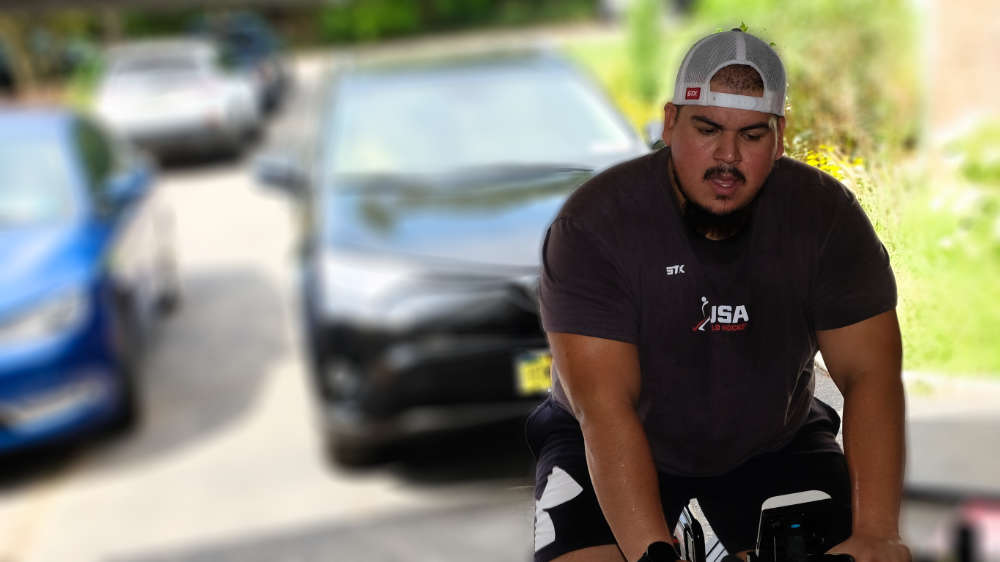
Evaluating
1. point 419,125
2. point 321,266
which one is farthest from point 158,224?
point 419,125

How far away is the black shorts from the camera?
0.91 m

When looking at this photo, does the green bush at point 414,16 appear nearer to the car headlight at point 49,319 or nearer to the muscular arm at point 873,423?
the car headlight at point 49,319

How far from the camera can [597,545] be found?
95cm

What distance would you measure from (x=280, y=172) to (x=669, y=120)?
15.9ft

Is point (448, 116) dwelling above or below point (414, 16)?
below

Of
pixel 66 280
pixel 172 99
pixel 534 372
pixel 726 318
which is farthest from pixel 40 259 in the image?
pixel 172 99

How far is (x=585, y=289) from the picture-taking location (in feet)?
2.99

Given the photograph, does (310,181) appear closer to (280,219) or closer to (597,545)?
(597,545)

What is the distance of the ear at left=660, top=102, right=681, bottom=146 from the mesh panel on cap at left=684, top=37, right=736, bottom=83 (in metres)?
0.03

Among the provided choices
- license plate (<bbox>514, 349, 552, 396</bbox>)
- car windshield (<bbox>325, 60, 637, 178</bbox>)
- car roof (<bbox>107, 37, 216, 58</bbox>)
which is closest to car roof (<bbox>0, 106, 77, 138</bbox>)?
car windshield (<bbox>325, 60, 637, 178</bbox>)

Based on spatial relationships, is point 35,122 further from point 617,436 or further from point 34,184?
point 617,436

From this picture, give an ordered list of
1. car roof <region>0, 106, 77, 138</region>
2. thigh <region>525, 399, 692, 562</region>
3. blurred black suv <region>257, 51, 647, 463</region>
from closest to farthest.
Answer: thigh <region>525, 399, 692, 562</region>
blurred black suv <region>257, 51, 647, 463</region>
car roof <region>0, 106, 77, 138</region>

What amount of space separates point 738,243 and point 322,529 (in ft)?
15.7

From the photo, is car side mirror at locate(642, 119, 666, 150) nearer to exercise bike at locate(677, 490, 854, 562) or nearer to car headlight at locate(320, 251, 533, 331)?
exercise bike at locate(677, 490, 854, 562)
